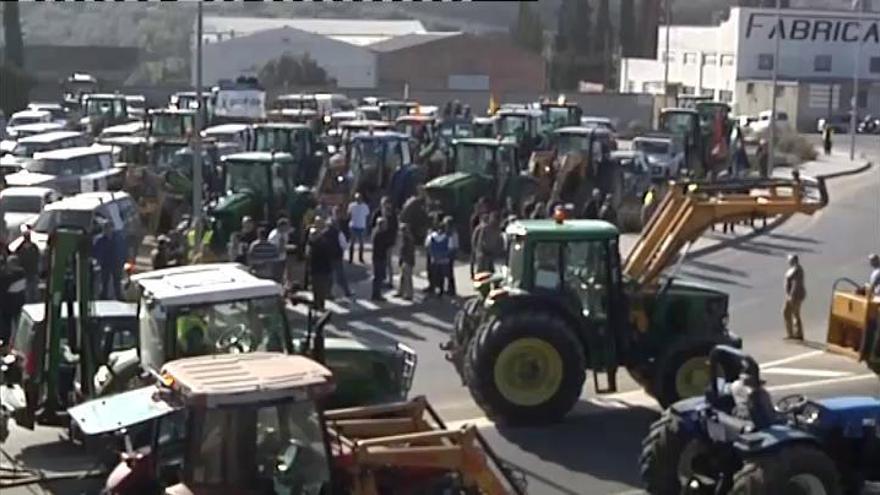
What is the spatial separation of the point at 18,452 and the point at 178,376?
232 inches

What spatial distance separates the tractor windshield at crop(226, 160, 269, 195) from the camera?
30.0 meters

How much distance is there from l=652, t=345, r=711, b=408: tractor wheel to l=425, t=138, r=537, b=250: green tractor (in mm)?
13954

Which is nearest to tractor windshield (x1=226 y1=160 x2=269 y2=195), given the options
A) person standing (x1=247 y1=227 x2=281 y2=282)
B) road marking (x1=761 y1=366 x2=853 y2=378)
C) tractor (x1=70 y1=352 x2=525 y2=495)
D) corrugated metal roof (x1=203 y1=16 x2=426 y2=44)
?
person standing (x1=247 y1=227 x2=281 y2=282)

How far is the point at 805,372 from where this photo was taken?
21.2 metres

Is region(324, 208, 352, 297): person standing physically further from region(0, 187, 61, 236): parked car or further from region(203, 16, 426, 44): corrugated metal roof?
region(203, 16, 426, 44): corrugated metal roof

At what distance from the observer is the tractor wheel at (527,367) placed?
57.2ft

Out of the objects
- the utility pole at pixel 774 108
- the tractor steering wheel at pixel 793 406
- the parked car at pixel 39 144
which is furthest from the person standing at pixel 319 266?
the utility pole at pixel 774 108

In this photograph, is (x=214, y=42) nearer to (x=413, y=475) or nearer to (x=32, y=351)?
(x=32, y=351)

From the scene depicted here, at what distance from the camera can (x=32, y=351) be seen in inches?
654

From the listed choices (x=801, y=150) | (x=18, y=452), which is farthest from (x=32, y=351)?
(x=801, y=150)

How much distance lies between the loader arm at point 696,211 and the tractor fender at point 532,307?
47.4 inches

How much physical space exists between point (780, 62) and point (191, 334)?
143 ft

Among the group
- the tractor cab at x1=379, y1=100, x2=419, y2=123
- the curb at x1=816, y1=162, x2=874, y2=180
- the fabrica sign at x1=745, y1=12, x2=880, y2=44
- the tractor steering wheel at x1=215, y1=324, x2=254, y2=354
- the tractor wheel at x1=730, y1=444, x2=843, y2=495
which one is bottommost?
the curb at x1=816, y1=162, x2=874, y2=180

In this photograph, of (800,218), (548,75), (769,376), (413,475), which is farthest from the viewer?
(548,75)
